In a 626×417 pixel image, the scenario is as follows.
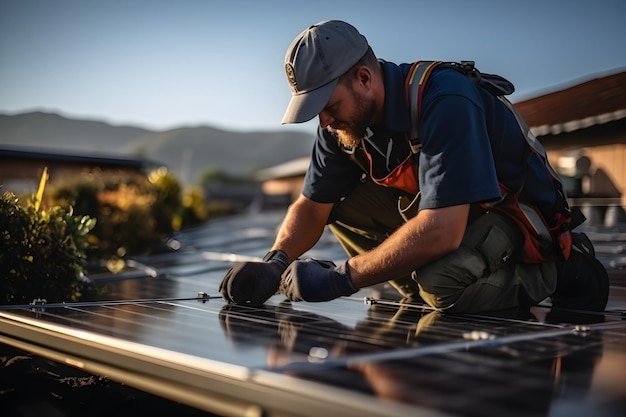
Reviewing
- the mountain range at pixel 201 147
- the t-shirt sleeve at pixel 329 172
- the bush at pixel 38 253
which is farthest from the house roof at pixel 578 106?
the mountain range at pixel 201 147

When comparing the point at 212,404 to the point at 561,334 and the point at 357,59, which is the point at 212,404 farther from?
the point at 357,59

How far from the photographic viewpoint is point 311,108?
2.47 m

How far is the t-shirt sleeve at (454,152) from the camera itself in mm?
2207

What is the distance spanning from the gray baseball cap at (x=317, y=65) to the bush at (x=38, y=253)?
124 cm

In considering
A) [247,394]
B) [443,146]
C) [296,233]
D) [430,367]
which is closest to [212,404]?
[247,394]

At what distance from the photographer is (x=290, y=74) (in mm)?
2559

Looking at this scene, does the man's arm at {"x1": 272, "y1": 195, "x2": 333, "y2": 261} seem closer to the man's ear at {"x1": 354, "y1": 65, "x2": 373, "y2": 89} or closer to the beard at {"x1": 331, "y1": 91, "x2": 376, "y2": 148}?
the beard at {"x1": 331, "y1": 91, "x2": 376, "y2": 148}

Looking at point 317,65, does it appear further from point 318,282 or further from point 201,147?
point 201,147

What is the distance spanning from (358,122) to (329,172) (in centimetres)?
42

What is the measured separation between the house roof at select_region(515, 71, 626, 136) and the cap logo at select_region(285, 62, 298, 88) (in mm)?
4934

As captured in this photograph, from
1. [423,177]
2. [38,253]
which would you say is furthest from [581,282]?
[38,253]

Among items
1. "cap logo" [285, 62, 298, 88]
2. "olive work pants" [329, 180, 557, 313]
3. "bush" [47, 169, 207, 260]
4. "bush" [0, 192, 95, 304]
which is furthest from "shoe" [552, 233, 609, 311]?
"bush" [47, 169, 207, 260]

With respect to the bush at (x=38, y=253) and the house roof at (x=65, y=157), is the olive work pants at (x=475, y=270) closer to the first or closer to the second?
the bush at (x=38, y=253)

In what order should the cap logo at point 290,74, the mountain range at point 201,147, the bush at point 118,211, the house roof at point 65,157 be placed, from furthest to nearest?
the mountain range at point 201,147, the house roof at point 65,157, the bush at point 118,211, the cap logo at point 290,74
